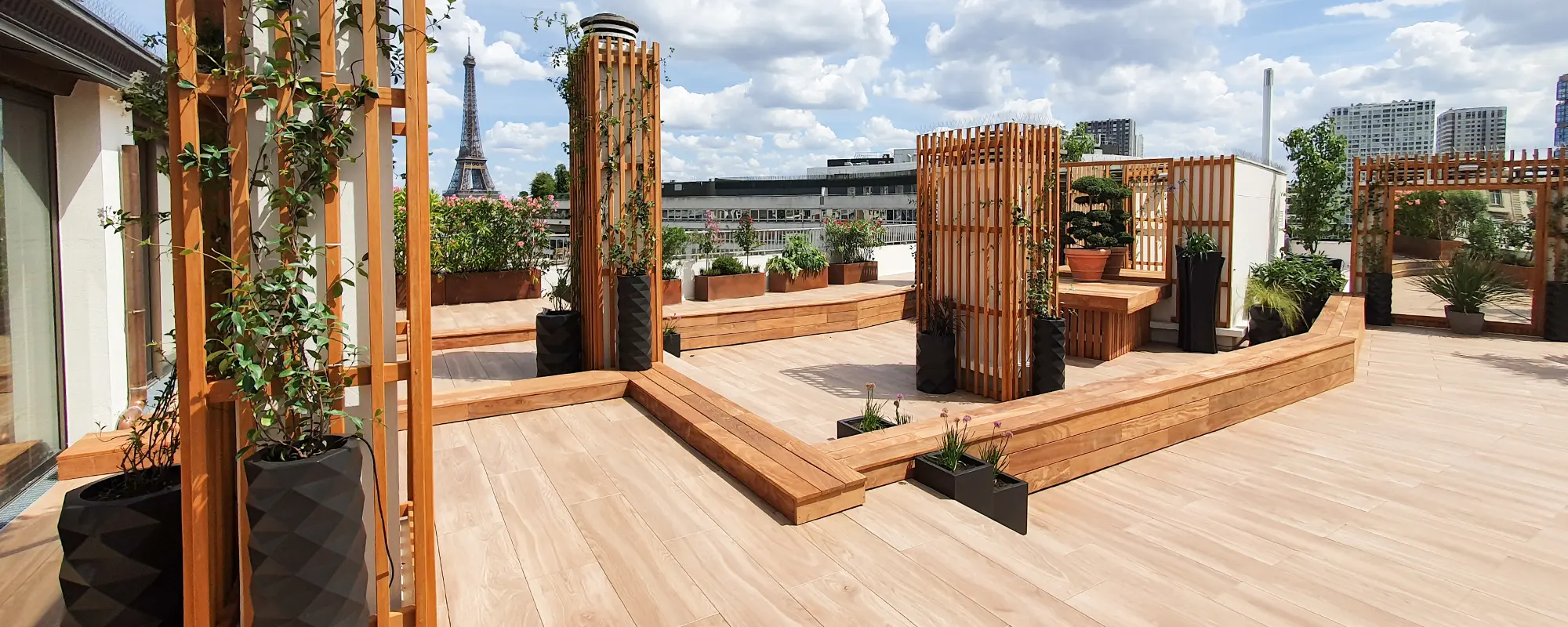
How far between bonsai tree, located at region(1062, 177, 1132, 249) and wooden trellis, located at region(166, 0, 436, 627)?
858cm

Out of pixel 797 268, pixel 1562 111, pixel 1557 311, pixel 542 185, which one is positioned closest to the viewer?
pixel 1557 311

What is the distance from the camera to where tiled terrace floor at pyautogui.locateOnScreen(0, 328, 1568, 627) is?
8.07 ft

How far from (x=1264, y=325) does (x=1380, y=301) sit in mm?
3547

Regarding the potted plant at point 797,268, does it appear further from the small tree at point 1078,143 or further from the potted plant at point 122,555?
the potted plant at point 122,555

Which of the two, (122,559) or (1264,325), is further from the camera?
(1264,325)

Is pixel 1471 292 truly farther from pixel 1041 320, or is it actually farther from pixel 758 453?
pixel 758 453

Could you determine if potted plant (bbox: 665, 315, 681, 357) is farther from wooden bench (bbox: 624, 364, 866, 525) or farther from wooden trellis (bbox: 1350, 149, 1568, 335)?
wooden trellis (bbox: 1350, 149, 1568, 335)

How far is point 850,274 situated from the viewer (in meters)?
11.9

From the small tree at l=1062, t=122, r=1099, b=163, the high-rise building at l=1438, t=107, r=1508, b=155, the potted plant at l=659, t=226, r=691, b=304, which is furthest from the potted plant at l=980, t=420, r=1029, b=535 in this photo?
the high-rise building at l=1438, t=107, r=1508, b=155

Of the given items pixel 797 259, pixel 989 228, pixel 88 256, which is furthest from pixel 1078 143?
pixel 88 256

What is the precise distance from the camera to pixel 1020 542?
296 centimetres

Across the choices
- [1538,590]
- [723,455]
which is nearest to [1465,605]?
[1538,590]

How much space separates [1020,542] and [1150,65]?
1106 cm

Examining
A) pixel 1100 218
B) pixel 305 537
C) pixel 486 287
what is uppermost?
pixel 1100 218
